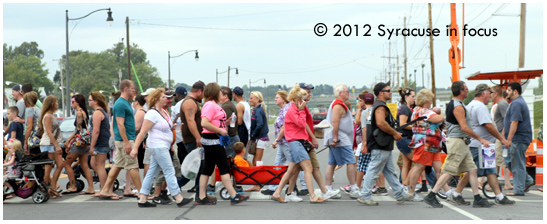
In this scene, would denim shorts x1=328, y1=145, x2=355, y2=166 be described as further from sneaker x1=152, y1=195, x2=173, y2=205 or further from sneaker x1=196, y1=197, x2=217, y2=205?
sneaker x1=152, y1=195, x2=173, y2=205

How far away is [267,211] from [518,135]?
4.50 meters

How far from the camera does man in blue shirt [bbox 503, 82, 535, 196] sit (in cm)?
1073

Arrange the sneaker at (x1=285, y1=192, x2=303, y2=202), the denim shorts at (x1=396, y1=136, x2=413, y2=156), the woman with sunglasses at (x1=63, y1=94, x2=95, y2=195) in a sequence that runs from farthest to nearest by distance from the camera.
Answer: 1. the denim shorts at (x1=396, y1=136, x2=413, y2=156)
2. the woman with sunglasses at (x1=63, y1=94, x2=95, y2=195)
3. the sneaker at (x1=285, y1=192, x2=303, y2=202)

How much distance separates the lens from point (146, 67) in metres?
163

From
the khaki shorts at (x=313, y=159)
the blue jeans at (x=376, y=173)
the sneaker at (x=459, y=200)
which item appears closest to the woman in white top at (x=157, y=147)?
the khaki shorts at (x=313, y=159)

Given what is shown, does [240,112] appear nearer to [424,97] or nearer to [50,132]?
[50,132]

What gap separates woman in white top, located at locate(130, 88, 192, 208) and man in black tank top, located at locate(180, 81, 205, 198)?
312 millimetres

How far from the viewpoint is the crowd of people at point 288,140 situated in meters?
9.35

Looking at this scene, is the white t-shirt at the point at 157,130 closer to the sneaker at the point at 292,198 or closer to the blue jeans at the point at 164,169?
the blue jeans at the point at 164,169

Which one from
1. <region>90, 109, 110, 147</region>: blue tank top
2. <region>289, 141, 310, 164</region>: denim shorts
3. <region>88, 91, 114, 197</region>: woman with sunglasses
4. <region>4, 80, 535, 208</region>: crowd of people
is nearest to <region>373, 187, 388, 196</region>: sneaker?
<region>4, 80, 535, 208</region>: crowd of people

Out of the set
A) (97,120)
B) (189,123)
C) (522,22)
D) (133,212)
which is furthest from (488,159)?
(522,22)

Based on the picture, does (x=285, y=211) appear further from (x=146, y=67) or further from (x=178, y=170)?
(x=146, y=67)

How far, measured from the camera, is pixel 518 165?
10.8 meters

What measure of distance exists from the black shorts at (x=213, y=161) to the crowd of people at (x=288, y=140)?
1 centimetres
